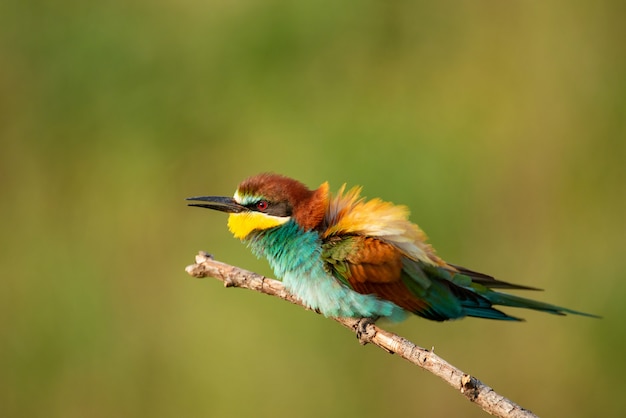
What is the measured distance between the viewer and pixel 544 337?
124 inches

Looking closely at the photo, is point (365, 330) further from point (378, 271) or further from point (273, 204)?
point (273, 204)

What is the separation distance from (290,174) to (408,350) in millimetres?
1650

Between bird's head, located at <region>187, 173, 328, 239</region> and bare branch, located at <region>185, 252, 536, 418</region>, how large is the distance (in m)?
0.17

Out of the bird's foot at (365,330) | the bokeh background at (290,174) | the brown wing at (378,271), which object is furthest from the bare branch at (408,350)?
the bokeh background at (290,174)

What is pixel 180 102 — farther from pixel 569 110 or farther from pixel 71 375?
pixel 569 110

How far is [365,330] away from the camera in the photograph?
218cm

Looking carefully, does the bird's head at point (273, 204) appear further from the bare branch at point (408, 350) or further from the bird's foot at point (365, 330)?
the bird's foot at point (365, 330)

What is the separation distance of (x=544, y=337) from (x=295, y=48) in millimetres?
1541

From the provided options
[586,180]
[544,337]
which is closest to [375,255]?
[544,337]

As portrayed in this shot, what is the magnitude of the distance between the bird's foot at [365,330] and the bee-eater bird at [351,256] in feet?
0.09

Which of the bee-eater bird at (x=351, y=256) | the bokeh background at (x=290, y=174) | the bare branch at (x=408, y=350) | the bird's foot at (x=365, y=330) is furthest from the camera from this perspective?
the bokeh background at (x=290, y=174)

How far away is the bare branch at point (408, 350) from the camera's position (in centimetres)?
158

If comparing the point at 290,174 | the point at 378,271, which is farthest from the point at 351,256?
the point at 290,174

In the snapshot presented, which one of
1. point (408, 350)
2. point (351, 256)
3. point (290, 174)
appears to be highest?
point (290, 174)
